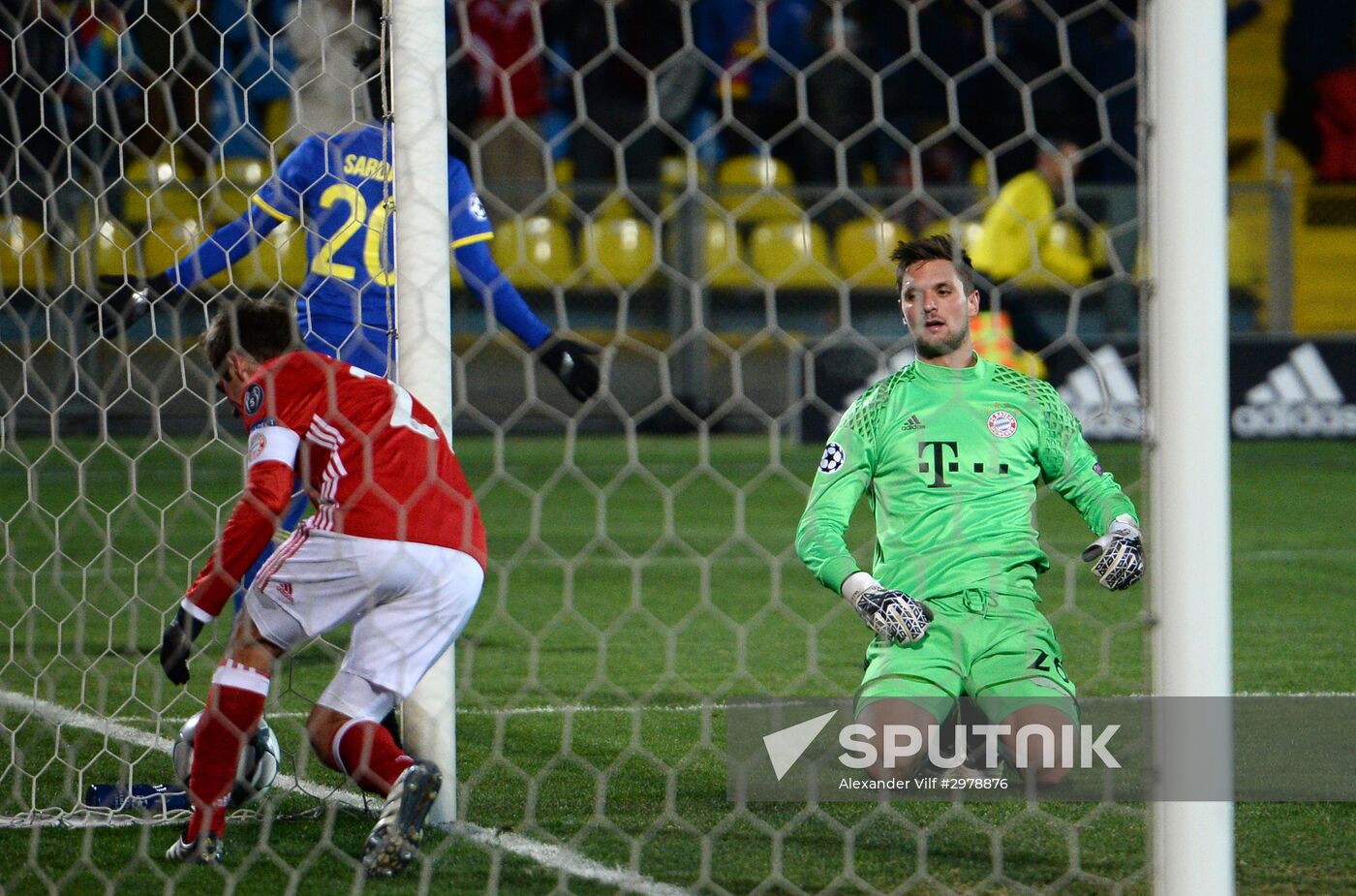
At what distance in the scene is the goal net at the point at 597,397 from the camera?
128 inches

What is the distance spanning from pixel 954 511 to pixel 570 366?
1.03 metres

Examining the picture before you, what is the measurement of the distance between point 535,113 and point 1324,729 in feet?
33.4

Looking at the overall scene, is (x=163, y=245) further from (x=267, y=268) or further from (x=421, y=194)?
(x=421, y=194)

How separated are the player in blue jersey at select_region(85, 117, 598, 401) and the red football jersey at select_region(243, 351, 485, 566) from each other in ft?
3.08

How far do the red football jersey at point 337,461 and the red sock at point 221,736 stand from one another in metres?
0.14

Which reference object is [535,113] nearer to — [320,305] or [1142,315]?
[320,305]

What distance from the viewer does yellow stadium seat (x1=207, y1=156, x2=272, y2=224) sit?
11398 millimetres

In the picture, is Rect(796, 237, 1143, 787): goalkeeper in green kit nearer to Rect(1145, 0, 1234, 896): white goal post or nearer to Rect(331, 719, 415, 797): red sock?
Rect(331, 719, 415, 797): red sock

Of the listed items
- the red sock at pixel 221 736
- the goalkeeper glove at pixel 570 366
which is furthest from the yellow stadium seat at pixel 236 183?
the red sock at pixel 221 736

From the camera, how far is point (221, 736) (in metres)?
3.07

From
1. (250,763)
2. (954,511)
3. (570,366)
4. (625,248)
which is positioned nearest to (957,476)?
(954,511)

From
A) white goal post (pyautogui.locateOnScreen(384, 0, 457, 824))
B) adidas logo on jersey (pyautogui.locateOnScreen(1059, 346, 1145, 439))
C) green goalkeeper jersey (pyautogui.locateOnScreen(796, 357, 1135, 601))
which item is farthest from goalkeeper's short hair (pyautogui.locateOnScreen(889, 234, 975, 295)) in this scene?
adidas logo on jersey (pyautogui.locateOnScreen(1059, 346, 1145, 439))

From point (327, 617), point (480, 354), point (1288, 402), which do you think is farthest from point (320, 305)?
point (1288, 402)

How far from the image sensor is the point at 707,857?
3.04m
